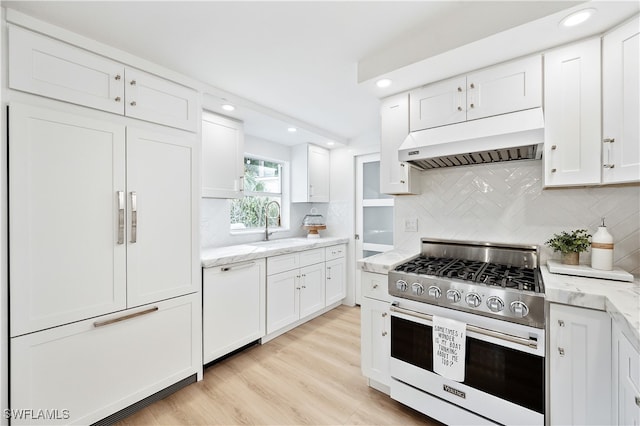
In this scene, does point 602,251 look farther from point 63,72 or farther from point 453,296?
point 63,72

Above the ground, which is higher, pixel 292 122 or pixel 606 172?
pixel 292 122

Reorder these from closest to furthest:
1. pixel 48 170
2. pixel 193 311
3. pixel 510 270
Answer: pixel 48 170, pixel 510 270, pixel 193 311

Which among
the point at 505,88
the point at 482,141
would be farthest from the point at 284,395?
the point at 505,88

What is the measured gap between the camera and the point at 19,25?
1.42m

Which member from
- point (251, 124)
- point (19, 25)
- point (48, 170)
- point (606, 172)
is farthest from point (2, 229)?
point (606, 172)

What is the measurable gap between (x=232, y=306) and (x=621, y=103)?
288 cm

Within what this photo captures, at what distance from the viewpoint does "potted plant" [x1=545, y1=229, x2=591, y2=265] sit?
1.66m

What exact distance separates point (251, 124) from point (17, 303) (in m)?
2.35

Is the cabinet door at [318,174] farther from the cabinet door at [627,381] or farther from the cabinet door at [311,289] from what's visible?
the cabinet door at [627,381]

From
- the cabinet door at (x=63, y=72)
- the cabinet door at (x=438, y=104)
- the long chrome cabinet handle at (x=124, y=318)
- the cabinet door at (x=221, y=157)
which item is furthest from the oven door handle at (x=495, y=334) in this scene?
the cabinet door at (x=63, y=72)

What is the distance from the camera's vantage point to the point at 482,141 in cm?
171

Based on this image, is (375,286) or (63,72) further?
(375,286)

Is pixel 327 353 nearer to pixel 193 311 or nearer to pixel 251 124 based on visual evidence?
pixel 193 311

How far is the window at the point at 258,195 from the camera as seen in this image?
349cm
